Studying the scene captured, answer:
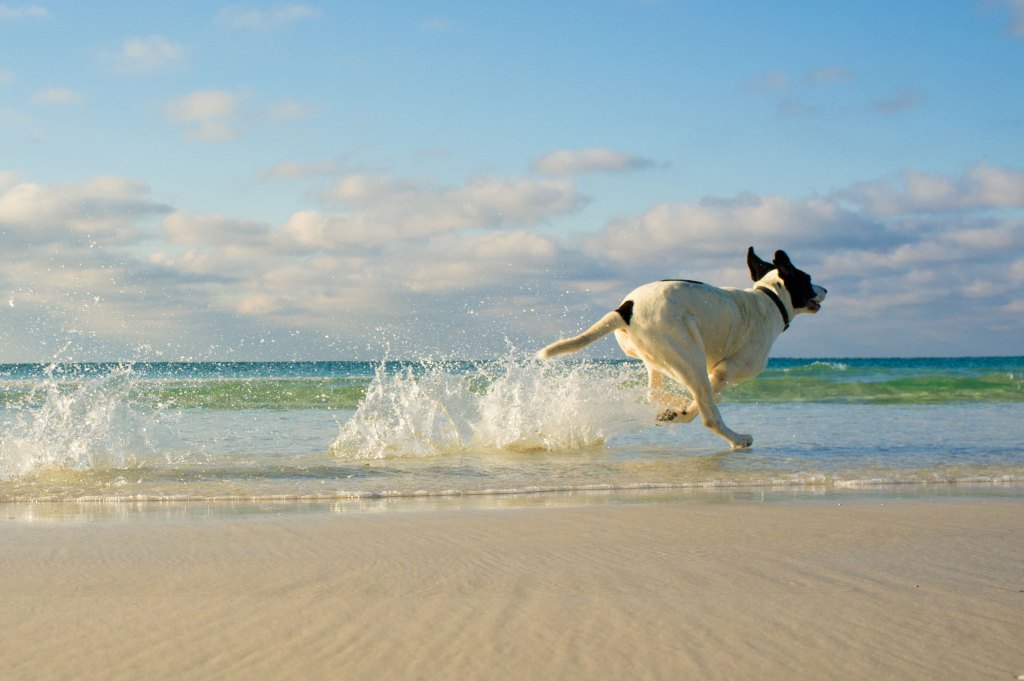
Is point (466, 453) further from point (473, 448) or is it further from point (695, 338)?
point (695, 338)

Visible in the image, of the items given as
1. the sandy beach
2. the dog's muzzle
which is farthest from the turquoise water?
the sandy beach

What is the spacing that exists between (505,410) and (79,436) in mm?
3663

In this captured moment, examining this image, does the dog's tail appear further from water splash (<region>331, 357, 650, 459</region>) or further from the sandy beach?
the sandy beach

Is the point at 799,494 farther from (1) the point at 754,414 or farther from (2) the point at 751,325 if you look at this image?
(1) the point at 754,414

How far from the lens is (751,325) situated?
855 cm

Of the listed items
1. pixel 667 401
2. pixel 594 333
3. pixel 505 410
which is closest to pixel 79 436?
pixel 505 410

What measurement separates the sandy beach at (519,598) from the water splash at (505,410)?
151 inches

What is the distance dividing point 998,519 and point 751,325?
3.57 meters

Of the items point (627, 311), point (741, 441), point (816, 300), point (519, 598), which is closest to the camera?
point (519, 598)

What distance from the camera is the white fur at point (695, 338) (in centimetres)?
793

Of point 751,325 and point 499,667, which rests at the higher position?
point 751,325

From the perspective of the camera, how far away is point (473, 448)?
9266 millimetres

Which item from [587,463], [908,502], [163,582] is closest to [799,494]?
[908,502]

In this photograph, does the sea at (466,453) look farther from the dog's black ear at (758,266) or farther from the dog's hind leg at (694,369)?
the dog's black ear at (758,266)
